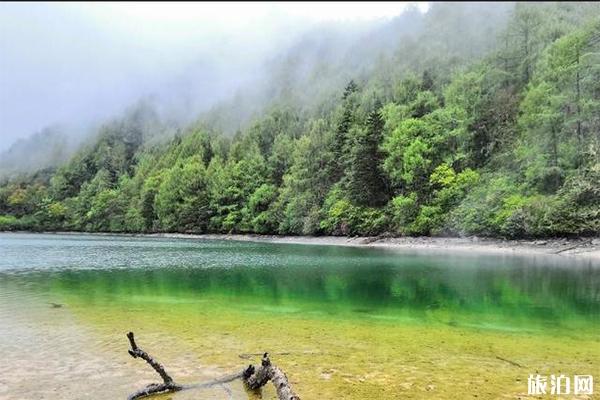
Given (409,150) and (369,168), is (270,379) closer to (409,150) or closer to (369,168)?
(409,150)

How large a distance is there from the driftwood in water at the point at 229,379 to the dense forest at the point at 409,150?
50.6 metres

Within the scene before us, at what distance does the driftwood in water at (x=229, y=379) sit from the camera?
9.20 meters

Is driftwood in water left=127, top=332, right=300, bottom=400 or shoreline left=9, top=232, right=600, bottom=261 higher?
driftwood in water left=127, top=332, right=300, bottom=400

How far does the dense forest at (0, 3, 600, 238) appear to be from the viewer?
64.9m

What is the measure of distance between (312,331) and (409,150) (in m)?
71.3

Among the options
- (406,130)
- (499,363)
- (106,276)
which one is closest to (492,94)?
(406,130)

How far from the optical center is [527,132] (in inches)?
2950

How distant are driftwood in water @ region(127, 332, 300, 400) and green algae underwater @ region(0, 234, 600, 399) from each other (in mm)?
249

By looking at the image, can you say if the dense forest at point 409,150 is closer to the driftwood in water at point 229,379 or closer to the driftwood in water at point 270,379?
the driftwood in water at point 229,379

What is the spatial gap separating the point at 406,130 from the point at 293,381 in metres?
80.6

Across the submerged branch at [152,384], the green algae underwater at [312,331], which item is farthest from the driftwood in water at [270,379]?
the submerged branch at [152,384]
